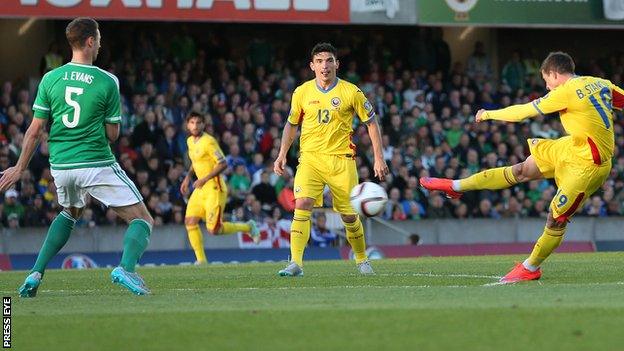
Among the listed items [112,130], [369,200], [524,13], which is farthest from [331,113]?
[524,13]

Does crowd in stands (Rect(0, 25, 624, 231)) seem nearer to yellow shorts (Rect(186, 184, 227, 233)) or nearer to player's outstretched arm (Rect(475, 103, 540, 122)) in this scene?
yellow shorts (Rect(186, 184, 227, 233))

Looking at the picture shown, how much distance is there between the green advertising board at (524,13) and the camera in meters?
29.7

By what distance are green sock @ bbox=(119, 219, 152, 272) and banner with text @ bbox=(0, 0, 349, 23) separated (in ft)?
49.9

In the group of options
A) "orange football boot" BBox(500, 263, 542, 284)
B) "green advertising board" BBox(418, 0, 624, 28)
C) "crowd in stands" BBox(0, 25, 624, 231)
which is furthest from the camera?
"green advertising board" BBox(418, 0, 624, 28)

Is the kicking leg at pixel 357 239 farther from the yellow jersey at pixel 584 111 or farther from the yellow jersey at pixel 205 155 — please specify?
the yellow jersey at pixel 205 155

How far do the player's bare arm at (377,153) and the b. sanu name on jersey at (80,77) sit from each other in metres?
4.33

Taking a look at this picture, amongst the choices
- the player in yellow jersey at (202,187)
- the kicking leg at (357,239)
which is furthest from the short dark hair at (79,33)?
the player in yellow jersey at (202,187)

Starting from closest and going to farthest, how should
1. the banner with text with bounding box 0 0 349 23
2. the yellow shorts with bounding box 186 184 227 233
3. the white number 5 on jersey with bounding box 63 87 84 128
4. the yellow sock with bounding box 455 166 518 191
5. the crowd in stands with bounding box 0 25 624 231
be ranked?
the white number 5 on jersey with bounding box 63 87 84 128 → the yellow sock with bounding box 455 166 518 191 → the yellow shorts with bounding box 186 184 227 233 → the crowd in stands with bounding box 0 25 624 231 → the banner with text with bounding box 0 0 349 23

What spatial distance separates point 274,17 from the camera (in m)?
28.2

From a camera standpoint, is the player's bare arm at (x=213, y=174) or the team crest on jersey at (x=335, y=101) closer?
the team crest on jersey at (x=335, y=101)

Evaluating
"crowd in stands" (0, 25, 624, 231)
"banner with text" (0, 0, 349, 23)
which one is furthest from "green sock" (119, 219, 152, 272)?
"banner with text" (0, 0, 349, 23)

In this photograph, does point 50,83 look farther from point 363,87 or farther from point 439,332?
point 363,87

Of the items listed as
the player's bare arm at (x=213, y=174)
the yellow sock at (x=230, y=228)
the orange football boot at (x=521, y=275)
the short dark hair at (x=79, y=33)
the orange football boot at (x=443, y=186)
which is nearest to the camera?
the short dark hair at (x=79, y=33)

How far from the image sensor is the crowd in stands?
2588 centimetres
